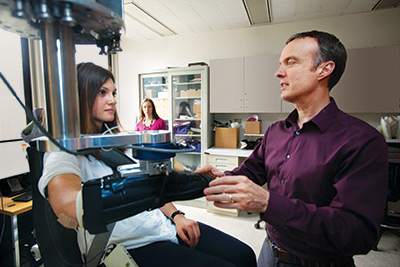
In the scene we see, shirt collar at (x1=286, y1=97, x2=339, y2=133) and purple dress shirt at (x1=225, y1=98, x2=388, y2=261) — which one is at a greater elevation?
shirt collar at (x1=286, y1=97, x2=339, y2=133)

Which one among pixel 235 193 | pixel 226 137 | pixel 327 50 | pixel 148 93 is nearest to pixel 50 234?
pixel 235 193

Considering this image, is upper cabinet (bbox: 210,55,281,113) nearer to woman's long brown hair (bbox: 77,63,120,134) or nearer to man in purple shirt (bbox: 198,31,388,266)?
man in purple shirt (bbox: 198,31,388,266)

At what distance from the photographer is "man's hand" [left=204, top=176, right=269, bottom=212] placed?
0.71 meters

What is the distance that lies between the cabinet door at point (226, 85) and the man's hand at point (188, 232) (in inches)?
88.8

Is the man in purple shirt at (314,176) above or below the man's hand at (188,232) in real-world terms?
above

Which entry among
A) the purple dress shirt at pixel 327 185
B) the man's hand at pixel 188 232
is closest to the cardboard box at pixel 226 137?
the purple dress shirt at pixel 327 185

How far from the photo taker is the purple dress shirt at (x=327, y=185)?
75 cm

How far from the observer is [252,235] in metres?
2.52

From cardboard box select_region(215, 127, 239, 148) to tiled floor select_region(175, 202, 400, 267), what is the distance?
99cm

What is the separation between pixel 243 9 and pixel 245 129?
1.58 meters

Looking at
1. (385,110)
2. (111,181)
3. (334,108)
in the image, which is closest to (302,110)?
(334,108)

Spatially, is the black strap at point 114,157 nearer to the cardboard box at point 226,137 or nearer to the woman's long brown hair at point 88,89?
the woman's long brown hair at point 88,89

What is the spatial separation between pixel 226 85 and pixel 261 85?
0.49 meters

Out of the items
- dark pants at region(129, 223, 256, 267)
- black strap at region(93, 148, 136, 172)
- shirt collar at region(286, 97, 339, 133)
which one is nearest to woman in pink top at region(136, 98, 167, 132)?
dark pants at region(129, 223, 256, 267)
